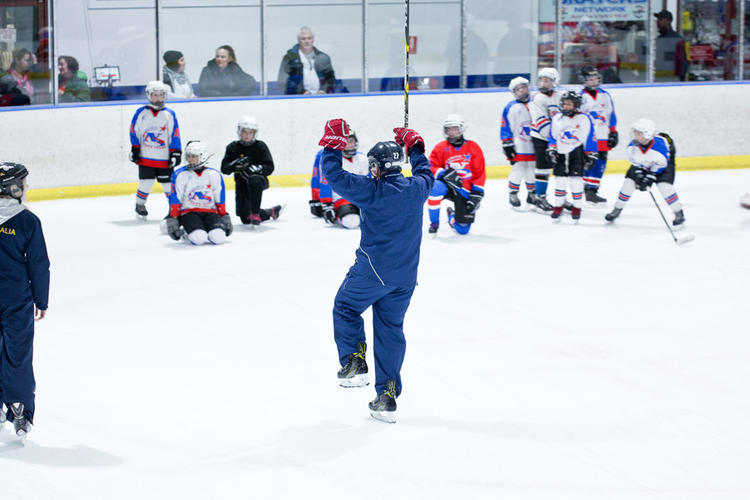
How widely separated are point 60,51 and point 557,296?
242 inches

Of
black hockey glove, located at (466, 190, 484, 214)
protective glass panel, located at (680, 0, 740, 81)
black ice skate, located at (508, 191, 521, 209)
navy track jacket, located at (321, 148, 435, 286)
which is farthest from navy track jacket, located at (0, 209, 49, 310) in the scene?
protective glass panel, located at (680, 0, 740, 81)

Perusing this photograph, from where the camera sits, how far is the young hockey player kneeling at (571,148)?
9414 mm

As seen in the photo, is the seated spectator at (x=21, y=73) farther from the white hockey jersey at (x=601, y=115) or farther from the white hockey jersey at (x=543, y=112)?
the white hockey jersey at (x=601, y=115)

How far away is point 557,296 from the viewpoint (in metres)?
6.95

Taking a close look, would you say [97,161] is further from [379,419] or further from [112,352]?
[379,419]

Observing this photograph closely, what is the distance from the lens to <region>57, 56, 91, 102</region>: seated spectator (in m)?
10.8

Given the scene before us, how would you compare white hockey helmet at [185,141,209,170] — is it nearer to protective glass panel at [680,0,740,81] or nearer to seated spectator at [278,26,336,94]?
seated spectator at [278,26,336,94]

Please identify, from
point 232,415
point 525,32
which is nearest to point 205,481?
point 232,415

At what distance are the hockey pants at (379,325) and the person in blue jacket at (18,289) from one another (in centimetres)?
122

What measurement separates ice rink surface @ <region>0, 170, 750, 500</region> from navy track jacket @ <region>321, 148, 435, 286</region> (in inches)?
25.4

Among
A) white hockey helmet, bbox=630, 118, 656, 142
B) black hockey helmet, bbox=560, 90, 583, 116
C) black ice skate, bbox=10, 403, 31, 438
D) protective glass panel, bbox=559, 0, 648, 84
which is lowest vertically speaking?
black ice skate, bbox=10, 403, 31, 438

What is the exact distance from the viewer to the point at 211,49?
1159cm

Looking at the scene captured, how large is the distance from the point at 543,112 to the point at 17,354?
663 centimetres

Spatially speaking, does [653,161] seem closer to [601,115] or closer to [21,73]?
[601,115]
